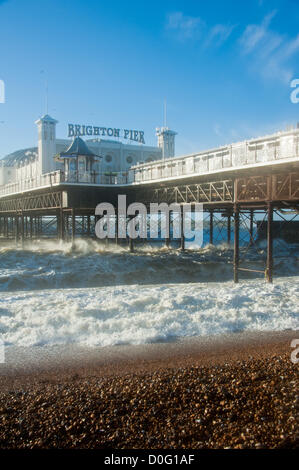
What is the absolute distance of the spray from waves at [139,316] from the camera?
9.60 m

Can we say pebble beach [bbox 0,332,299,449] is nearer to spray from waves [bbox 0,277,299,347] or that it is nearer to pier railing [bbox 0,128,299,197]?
spray from waves [bbox 0,277,299,347]

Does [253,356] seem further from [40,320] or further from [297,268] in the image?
[297,268]

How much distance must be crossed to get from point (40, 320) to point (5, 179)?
7541cm

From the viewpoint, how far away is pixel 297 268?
28.0 meters

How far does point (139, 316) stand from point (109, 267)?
1759 centimetres

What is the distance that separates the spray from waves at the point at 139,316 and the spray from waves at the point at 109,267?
10.5m

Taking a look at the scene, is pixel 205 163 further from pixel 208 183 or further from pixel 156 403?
pixel 156 403

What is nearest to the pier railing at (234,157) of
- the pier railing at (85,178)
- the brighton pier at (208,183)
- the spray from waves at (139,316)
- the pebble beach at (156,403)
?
the brighton pier at (208,183)

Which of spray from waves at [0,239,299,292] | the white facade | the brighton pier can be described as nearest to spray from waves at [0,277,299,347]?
the brighton pier

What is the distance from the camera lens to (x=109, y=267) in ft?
92.7

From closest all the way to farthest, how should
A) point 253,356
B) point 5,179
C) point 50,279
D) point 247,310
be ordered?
point 253,356 → point 247,310 → point 50,279 → point 5,179

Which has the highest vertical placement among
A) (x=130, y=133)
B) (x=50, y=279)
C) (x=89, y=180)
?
(x=130, y=133)

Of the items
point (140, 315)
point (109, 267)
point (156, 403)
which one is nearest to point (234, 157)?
point (140, 315)

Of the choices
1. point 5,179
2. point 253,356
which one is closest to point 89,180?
point 253,356
